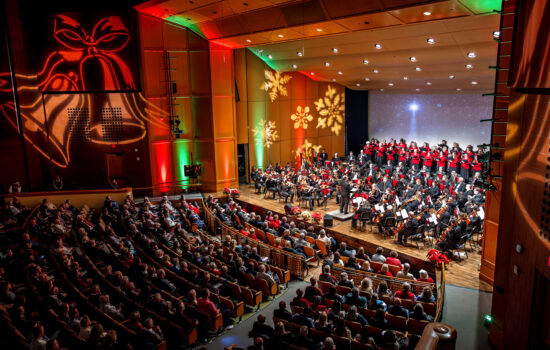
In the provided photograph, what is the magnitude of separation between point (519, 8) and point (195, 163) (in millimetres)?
12788

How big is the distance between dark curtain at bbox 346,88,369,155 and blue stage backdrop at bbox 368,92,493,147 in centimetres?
30

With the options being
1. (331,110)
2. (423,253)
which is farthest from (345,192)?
(331,110)

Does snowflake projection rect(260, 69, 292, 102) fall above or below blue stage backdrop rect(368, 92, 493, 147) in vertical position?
above

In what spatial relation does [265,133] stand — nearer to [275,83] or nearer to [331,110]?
[275,83]

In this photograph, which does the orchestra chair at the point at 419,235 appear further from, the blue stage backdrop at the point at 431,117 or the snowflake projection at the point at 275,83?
the snowflake projection at the point at 275,83

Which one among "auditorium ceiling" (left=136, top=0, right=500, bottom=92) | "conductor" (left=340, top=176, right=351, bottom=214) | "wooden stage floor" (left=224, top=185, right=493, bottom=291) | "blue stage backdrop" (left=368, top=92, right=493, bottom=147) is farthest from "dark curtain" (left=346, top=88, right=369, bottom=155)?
"conductor" (left=340, top=176, right=351, bottom=214)

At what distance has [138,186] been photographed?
603 inches

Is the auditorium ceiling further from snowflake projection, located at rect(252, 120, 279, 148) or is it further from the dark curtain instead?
the dark curtain

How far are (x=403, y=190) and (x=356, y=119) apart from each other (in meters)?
9.97

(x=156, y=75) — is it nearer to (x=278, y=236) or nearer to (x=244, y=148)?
(x=244, y=148)

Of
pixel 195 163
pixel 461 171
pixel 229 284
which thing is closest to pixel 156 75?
pixel 195 163

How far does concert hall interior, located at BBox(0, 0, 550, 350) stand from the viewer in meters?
5.75

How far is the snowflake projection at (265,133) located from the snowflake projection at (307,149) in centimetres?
185

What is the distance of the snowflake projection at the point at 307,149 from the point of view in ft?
67.2
